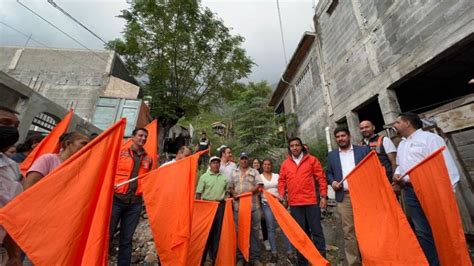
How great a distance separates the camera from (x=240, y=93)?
14.0 metres

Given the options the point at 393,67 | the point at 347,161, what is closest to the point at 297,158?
the point at 347,161

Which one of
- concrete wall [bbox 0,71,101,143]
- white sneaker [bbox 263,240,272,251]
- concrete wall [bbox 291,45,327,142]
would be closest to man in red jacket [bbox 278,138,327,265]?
white sneaker [bbox 263,240,272,251]

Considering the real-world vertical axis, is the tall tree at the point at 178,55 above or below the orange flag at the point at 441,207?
above

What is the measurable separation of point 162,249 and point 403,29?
5867 mm

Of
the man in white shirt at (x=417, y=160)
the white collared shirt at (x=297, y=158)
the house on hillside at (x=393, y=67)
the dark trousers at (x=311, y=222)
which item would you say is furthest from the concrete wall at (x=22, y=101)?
the house on hillside at (x=393, y=67)

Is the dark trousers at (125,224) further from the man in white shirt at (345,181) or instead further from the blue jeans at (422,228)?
the blue jeans at (422,228)

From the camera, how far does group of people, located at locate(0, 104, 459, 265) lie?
186 centimetres

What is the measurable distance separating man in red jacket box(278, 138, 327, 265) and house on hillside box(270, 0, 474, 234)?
2223mm

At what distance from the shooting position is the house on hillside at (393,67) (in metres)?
3.76

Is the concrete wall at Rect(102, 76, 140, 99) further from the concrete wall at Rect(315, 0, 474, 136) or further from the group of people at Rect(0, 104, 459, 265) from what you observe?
the concrete wall at Rect(315, 0, 474, 136)

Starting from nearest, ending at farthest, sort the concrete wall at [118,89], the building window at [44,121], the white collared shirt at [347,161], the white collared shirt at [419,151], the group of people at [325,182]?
1. the white collared shirt at [419,151]
2. the group of people at [325,182]
3. the white collared shirt at [347,161]
4. the building window at [44,121]
5. the concrete wall at [118,89]

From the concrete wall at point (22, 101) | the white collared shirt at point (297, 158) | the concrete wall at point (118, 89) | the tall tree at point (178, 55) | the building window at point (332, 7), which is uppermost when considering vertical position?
the tall tree at point (178, 55)

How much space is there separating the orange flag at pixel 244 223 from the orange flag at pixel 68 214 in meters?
2.37

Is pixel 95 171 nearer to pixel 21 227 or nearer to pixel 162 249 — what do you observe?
pixel 21 227
